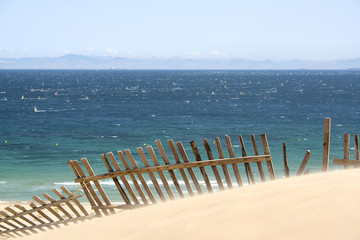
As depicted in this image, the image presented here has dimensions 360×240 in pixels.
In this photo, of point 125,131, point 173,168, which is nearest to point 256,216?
point 173,168

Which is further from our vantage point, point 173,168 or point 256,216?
point 173,168

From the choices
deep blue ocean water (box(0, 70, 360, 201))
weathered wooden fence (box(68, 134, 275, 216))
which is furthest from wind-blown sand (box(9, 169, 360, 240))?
deep blue ocean water (box(0, 70, 360, 201))

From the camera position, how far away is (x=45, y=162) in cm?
3212

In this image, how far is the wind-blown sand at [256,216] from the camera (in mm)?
4301

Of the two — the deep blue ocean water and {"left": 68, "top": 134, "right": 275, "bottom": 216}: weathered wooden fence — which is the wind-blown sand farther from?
the deep blue ocean water

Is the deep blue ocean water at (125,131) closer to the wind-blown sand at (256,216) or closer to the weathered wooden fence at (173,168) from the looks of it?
the weathered wooden fence at (173,168)

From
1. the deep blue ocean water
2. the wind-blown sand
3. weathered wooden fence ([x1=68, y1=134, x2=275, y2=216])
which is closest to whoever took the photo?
the wind-blown sand

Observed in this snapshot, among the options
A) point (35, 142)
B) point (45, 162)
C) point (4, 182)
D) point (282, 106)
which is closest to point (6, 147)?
point (35, 142)

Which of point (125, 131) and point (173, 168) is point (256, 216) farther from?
point (125, 131)

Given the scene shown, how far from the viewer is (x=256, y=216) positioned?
4.80 meters

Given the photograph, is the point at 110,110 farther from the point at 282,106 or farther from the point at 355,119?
the point at 355,119

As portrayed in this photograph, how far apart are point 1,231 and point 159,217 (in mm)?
4589

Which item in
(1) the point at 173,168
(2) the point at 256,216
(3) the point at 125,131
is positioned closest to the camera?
(2) the point at 256,216

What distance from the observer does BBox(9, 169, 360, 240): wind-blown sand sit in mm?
4301
